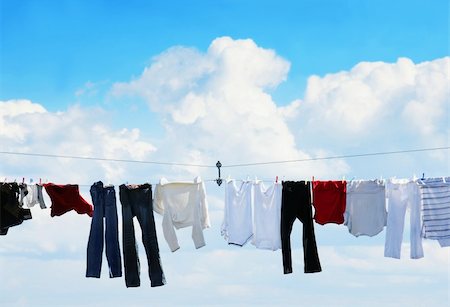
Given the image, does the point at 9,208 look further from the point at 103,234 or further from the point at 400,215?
the point at 400,215

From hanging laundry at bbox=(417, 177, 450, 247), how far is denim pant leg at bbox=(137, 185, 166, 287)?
5089 millimetres

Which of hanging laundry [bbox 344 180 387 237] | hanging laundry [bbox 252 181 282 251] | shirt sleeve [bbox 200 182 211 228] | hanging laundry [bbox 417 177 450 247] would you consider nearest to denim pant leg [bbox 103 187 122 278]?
shirt sleeve [bbox 200 182 211 228]

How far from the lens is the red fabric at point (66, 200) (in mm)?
15023

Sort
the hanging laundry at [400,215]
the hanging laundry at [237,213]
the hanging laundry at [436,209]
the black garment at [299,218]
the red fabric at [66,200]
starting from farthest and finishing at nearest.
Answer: the red fabric at [66,200] < the hanging laundry at [237,213] < the black garment at [299,218] < the hanging laundry at [400,215] < the hanging laundry at [436,209]

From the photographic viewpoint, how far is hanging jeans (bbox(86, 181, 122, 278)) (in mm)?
14711

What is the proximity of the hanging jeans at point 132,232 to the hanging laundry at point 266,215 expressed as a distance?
6.36 ft

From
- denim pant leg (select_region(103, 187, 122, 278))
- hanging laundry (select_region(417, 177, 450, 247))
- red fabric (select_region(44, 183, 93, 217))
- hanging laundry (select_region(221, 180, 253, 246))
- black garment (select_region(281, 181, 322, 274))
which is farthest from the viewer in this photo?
red fabric (select_region(44, 183, 93, 217))

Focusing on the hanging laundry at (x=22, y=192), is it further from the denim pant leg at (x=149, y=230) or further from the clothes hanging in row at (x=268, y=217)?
the clothes hanging in row at (x=268, y=217)

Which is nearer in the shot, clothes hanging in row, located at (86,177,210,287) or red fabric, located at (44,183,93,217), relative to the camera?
clothes hanging in row, located at (86,177,210,287)

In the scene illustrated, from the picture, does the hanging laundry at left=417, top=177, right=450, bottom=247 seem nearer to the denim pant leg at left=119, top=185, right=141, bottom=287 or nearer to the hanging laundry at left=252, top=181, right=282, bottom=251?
the hanging laundry at left=252, top=181, right=282, bottom=251

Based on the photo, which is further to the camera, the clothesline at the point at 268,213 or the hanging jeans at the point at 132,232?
the hanging jeans at the point at 132,232

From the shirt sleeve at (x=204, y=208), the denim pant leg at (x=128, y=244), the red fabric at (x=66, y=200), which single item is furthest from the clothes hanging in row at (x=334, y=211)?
the red fabric at (x=66, y=200)

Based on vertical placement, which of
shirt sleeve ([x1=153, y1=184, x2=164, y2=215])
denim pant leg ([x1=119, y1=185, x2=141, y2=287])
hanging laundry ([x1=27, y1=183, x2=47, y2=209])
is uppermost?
hanging laundry ([x1=27, y1=183, x2=47, y2=209])

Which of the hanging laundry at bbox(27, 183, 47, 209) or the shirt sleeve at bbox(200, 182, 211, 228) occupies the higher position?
the hanging laundry at bbox(27, 183, 47, 209)
